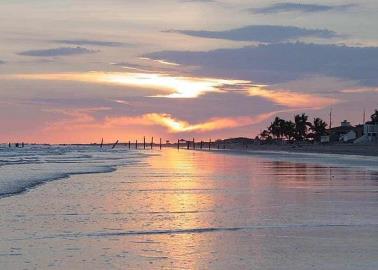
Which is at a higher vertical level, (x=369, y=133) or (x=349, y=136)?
(x=369, y=133)

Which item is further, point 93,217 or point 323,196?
point 323,196

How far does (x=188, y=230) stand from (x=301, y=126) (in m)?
167

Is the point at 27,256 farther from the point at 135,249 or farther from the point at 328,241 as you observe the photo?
the point at 328,241

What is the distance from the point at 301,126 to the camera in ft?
583

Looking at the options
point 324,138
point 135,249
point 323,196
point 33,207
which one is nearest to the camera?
point 135,249

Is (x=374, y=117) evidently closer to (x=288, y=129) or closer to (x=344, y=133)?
(x=344, y=133)

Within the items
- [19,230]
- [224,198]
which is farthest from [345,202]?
[19,230]

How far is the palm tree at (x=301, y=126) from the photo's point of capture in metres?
176

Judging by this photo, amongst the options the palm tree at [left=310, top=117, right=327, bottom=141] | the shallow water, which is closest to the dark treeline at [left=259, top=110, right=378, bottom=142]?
the palm tree at [left=310, top=117, right=327, bottom=141]

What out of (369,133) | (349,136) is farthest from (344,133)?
(369,133)

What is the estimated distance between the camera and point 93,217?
1466 cm

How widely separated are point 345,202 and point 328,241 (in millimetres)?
7142

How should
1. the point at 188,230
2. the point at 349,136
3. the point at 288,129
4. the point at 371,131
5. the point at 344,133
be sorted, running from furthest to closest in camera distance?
the point at 288,129
the point at 344,133
the point at 349,136
the point at 371,131
the point at 188,230

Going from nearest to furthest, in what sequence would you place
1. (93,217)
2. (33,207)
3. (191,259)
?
(191,259)
(93,217)
(33,207)
